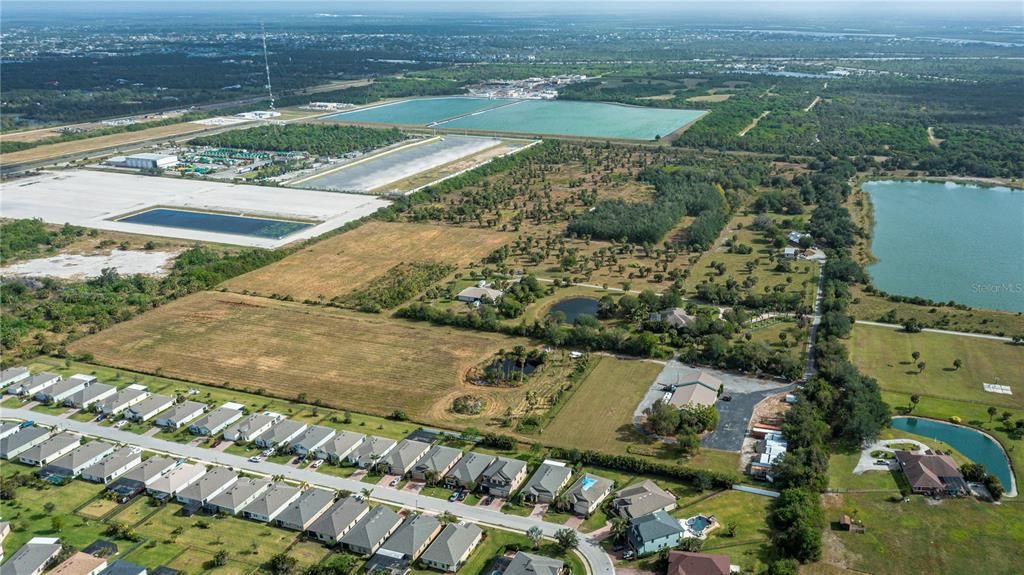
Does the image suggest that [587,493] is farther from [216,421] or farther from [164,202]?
[164,202]

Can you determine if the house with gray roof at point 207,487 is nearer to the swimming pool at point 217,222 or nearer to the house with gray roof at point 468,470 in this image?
the house with gray roof at point 468,470

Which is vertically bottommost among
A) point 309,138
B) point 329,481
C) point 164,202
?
point 329,481

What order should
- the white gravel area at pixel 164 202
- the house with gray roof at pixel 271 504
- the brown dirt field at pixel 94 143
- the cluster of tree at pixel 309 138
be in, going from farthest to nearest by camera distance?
the cluster of tree at pixel 309 138 < the brown dirt field at pixel 94 143 < the white gravel area at pixel 164 202 < the house with gray roof at pixel 271 504

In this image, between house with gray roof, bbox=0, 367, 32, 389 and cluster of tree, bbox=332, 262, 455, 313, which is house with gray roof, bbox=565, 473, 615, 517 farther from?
house with gray roof, bbox=0, 367, 32, 389

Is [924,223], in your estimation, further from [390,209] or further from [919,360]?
[390,209]

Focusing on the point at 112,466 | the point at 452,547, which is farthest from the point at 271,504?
the point at 112,466

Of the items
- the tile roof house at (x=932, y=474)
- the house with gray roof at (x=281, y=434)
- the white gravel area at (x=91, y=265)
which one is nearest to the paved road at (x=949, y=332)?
the tile roof house at (x=932, y=474)

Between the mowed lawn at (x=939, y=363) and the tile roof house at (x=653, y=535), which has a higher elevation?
the mowed lawn at (x=939, y=363)
